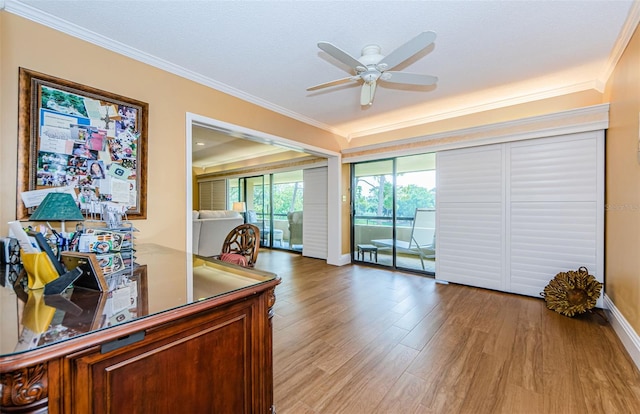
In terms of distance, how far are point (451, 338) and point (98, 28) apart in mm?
3751

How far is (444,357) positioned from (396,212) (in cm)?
275

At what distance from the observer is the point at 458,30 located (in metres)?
2.07

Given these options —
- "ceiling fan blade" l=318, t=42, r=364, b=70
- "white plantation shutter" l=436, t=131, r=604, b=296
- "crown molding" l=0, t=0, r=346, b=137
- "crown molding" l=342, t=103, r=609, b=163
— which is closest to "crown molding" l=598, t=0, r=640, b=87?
"crown molding" l=342, t=103, r=609, b=163

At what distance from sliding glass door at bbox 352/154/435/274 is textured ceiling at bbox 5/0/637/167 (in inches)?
55.5

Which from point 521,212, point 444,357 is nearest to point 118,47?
point 444,357

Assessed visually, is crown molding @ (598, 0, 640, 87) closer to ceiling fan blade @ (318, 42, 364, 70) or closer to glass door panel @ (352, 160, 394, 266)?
ceiling fan blade @ (318, 42, 364, 70)

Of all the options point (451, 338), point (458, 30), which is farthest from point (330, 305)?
point (458, 30)

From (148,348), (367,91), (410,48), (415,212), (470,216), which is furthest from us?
(415,212)

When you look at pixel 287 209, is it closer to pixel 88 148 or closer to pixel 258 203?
pixel 258 203

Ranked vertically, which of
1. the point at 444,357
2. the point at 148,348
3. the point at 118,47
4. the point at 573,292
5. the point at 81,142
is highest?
the point at 118,47

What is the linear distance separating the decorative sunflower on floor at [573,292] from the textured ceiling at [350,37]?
2052 mm

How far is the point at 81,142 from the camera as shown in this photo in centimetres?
202

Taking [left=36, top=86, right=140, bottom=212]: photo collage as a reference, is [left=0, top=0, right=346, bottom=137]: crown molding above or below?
above

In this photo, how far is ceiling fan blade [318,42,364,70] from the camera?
1.78 meters
